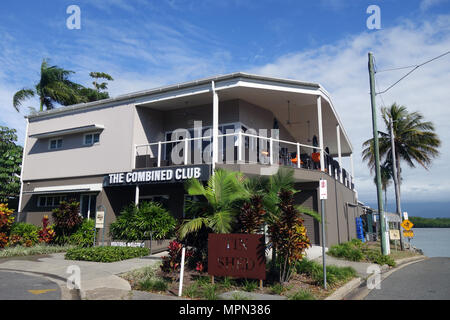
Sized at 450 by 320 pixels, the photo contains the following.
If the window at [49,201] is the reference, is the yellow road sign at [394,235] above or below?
below

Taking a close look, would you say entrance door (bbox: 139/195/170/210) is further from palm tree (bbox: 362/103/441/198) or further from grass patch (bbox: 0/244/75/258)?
palm tree (bbox: 362/103/441/198)

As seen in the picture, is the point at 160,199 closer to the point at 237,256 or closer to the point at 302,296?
the point at 237,256

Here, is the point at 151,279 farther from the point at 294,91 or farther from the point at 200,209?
the point at 294,91

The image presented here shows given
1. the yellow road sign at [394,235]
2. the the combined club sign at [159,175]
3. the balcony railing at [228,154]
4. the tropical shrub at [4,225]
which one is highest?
the balcony railing at [228,154]

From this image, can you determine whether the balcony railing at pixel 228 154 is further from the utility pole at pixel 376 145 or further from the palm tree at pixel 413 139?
the palm tree at pixel 413 139

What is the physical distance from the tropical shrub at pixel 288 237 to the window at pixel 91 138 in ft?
38.4

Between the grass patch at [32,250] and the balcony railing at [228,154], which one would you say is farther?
the balcony railing at [228,154]

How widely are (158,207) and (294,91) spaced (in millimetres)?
7253

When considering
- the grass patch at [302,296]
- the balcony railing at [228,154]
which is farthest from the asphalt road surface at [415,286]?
the balcony railing at [228,154]

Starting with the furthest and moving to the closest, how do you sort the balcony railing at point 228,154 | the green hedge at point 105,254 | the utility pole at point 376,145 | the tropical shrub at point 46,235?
the tropical shrub at point 46,235 < the balcony railing at point 228,154 < the utility pole at point 376,145 < the green hedge at point 105,254

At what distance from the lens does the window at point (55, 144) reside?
61.1 feet

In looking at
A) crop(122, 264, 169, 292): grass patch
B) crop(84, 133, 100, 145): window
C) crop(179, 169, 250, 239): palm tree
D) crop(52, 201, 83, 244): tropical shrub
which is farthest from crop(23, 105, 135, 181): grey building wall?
crop(122, 264, 169, 292): grass patch

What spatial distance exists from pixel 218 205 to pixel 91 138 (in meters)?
10.0

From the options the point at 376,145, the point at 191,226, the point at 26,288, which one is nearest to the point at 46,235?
the point at 26,288
